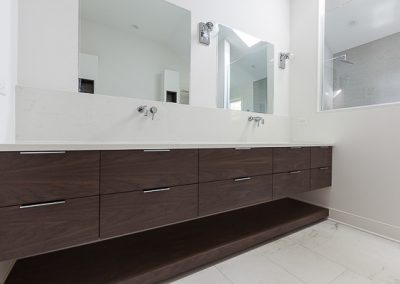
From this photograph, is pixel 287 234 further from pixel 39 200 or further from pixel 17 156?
pixel 17 156

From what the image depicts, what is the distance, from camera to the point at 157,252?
4.14 ft

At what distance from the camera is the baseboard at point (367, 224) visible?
165 centimetres

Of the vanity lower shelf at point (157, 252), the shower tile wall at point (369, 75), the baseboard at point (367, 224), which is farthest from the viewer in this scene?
the shower tile wall at point (369, 75)

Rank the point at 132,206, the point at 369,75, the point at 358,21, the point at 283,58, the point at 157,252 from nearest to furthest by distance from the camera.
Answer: the point at 132,206 → the point at 157,252 → the point at 369,75 → the point at 358,21 → the point at 283,58

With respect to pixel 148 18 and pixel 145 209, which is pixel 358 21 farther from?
pixel 145 209

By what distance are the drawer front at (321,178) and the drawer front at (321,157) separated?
48mm

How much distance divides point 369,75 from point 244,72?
120cm

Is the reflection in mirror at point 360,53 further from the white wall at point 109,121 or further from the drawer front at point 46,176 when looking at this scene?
the drawer front at point 46,176

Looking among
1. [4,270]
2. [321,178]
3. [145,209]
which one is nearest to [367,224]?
[321,178]

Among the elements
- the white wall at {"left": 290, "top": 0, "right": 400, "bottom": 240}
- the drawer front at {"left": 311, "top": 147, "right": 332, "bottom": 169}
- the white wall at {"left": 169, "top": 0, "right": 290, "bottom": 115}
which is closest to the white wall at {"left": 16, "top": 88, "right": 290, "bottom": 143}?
the white wall at {"left": 169, "top": 0, "right": 290, "bottom": 115}

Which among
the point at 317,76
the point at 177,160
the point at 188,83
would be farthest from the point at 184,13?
the point at 317,76

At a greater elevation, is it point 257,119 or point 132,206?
point 257,119

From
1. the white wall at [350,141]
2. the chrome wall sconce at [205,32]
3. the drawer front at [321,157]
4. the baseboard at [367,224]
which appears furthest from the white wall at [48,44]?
the baseboard at [367,224]

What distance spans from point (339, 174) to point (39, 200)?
2.42m
